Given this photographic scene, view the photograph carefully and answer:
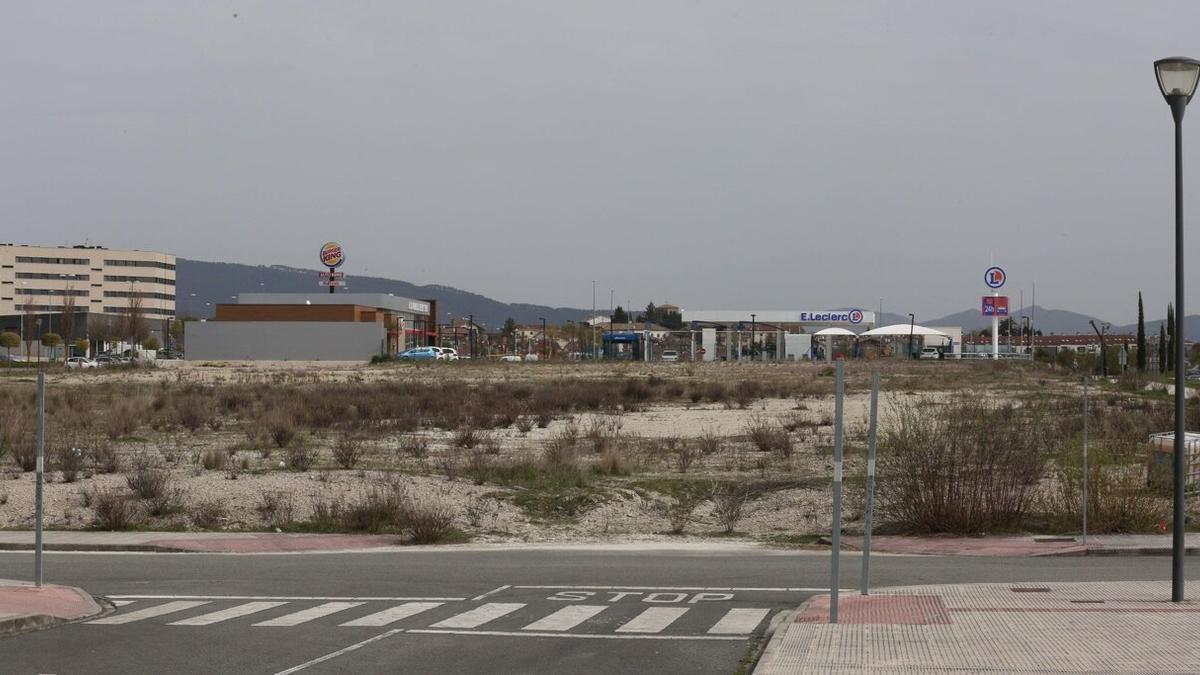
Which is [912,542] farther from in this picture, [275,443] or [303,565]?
[275,443]

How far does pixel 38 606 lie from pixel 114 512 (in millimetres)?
9242

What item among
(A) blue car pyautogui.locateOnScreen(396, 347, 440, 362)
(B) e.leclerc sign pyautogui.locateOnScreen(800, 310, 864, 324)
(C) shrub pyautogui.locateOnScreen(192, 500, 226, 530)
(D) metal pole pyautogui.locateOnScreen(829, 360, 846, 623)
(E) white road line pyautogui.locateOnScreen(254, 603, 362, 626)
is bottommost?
(C) shrub pyautogui.locateOnScreen(192, 500, 226, 530)

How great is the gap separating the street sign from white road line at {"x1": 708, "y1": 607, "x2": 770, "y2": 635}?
10016 cm

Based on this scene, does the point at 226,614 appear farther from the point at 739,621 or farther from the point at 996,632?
the point at 996,632

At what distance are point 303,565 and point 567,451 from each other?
12248 mm

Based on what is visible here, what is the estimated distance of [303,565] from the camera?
17.8 metres

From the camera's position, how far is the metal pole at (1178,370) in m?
12.5

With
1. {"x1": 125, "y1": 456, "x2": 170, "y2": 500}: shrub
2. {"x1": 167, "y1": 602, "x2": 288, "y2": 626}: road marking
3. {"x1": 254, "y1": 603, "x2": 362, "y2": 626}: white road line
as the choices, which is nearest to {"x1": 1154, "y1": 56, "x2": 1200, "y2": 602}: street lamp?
{"x1": 254, "y1": 603, "x2": 362, "y2": 626}: white road line

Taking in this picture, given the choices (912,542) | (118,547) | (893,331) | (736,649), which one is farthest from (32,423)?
(893,331)

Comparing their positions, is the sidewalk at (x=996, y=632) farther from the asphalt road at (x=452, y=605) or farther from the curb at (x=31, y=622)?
the curb at (x=31, y=622)

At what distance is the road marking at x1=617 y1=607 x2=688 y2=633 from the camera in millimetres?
12221

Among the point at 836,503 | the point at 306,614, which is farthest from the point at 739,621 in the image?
the point at 306,614

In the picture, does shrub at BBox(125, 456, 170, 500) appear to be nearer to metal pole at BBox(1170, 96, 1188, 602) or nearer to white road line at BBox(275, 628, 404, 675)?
white road line at BBox(275, 628, 404, 675)

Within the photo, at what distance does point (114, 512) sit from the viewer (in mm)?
22094
